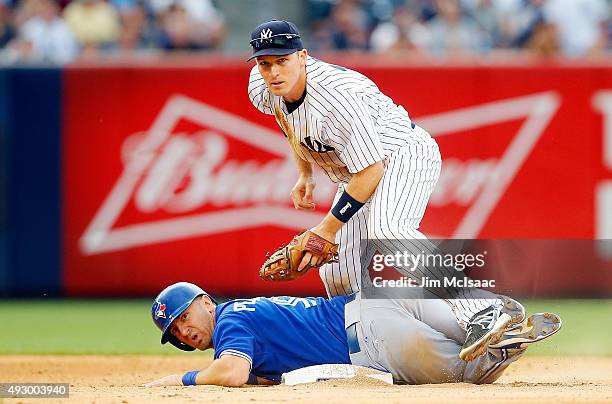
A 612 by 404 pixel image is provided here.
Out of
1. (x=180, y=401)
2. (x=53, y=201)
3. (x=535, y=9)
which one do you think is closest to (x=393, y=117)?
(x=180, y=401)

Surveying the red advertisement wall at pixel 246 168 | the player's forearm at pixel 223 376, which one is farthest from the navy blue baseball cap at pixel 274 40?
the red advertisement wall at pixel 246 168

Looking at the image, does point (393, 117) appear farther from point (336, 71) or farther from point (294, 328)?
point (294, 328)

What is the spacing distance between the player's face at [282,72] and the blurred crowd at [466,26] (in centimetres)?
610

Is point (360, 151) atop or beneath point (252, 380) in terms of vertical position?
atop

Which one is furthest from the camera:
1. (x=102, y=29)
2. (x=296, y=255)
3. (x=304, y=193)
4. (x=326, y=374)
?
(x=102, y=29)

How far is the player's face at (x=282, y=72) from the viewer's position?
6.05 meters

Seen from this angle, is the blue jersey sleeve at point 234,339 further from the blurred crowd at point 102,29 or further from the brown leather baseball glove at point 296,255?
the blurred crowd at point 102,29

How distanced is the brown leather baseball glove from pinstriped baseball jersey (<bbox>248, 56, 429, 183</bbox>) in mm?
419

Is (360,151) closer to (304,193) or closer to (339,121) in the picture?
(339,121)

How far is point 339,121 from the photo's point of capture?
606 cm

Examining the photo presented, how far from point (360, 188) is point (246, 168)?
5089 mm

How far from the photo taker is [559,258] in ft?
37.2

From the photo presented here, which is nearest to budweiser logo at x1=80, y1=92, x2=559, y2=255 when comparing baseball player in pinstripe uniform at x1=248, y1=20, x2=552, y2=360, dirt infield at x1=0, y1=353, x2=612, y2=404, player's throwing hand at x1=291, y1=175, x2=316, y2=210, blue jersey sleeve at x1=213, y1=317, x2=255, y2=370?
dirt infield at x1=0, y1=353, x2=612, y2=404

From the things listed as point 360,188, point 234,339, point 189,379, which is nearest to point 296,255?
point 360,188
